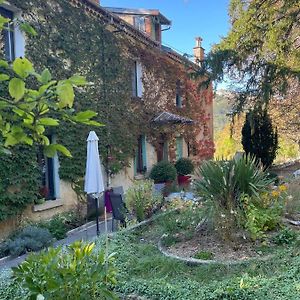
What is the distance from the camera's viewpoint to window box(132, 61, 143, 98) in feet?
47.5

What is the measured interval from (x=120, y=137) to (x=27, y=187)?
4677 mm

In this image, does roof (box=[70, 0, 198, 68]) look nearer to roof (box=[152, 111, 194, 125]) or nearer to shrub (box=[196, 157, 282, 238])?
roof (box=[152, 111, 194, 125])

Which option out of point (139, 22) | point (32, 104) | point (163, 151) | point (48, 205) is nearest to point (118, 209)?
point (48, 205)

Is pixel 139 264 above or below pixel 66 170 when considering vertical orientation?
below

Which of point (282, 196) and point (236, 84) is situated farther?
point (236, 84)

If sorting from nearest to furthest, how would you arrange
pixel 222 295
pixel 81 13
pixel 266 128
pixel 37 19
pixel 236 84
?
pixel 222 295 < pixel 37 19 < pixel 81 13 < pixel 266 128 < pixel 236 84

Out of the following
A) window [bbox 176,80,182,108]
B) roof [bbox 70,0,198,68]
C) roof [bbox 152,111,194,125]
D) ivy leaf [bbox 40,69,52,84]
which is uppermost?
roof [bbox 70,0,198,68]

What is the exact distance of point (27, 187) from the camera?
8.75m

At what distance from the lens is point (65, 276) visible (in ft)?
10.5

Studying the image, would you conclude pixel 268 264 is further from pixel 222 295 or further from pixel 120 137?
pixel 120 137

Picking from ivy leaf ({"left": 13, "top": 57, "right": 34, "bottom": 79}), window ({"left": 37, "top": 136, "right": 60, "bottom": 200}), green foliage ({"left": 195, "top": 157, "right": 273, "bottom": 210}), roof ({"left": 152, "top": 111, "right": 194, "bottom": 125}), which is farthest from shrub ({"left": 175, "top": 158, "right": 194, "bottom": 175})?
ivy leaf ({"left": 13, "top": 57, "right": 34, "bottom": 79})

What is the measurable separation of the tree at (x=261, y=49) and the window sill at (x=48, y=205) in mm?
7440

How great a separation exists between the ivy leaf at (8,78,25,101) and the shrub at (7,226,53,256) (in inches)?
264

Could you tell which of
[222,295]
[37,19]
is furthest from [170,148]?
[222,295]
